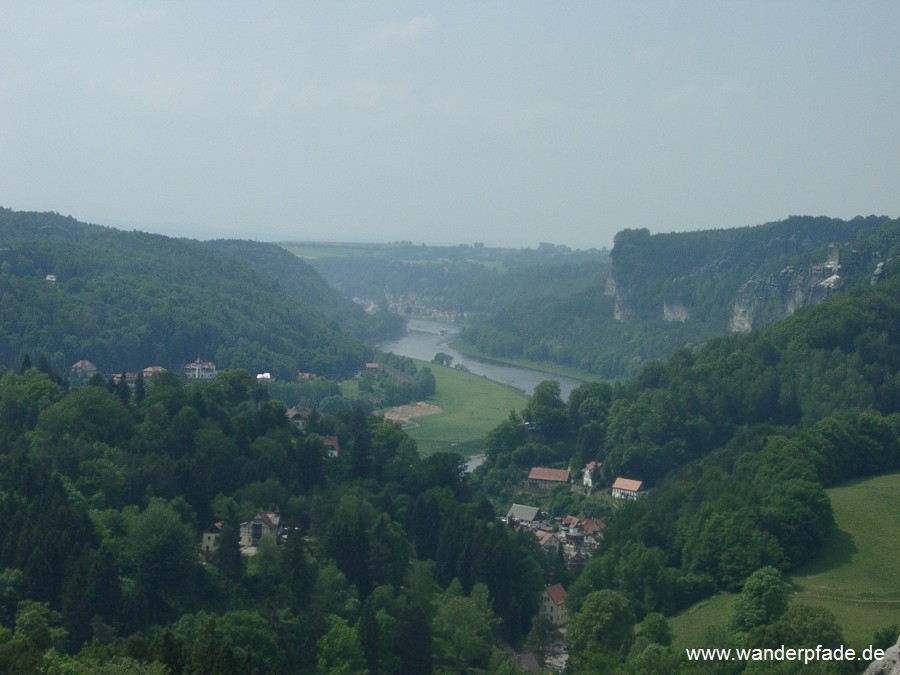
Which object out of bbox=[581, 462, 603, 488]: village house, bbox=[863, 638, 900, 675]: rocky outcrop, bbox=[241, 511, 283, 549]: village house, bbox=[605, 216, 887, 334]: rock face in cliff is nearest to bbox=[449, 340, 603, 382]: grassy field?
bbox=[605, 216, 887, 334]: rock face in cliff

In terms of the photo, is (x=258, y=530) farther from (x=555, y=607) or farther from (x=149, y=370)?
(x=149, y=370)

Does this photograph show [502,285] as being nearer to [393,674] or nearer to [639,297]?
[639,297]

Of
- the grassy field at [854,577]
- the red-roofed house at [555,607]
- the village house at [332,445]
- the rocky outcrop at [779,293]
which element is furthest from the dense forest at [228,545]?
the rocky outcrop at [779,293]

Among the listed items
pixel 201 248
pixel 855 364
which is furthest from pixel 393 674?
pixel 201 248

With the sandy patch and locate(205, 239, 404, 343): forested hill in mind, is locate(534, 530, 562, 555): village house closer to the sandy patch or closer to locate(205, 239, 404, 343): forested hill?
the sandy patch

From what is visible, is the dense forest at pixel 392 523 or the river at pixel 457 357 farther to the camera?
the river at pixel 457 357

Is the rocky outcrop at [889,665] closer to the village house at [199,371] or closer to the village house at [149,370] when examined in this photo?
the village house at [149,370]
